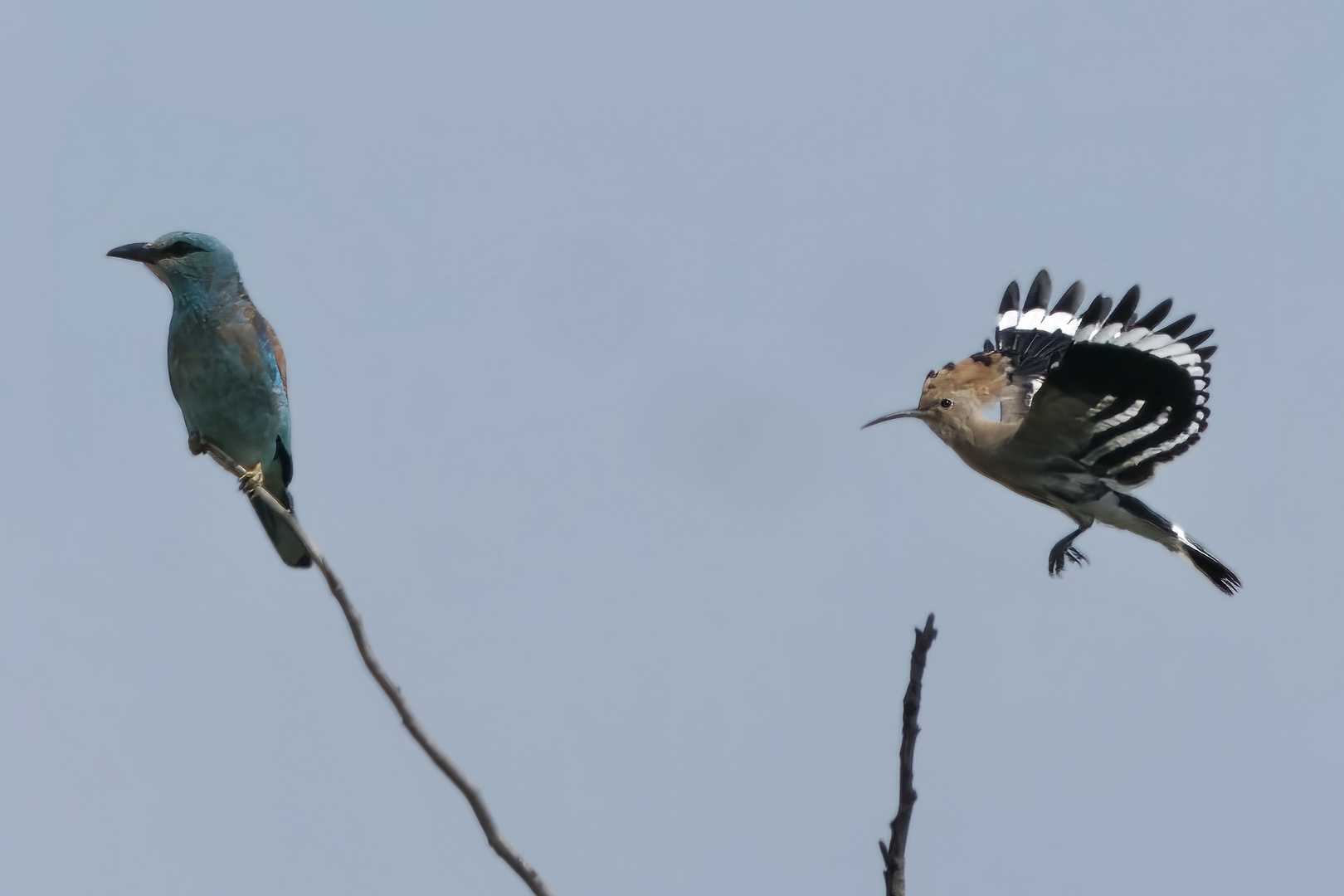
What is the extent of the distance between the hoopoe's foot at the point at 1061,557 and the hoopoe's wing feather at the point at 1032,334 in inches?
34.1

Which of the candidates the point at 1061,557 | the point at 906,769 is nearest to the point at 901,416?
the point at 1061,557

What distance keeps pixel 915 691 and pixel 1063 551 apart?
15.9 ft

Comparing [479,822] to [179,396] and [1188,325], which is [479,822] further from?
[1188,325]

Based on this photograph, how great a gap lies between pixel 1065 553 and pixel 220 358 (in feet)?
14.2

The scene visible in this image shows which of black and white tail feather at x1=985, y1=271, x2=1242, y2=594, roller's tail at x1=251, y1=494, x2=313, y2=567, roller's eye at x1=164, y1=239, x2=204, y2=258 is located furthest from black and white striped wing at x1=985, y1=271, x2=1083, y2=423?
roller's eye at x1=164, y1=239, x2=204, y2=258

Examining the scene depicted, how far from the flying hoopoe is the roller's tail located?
313 centimetres

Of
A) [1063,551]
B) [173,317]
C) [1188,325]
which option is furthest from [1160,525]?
[173,317]

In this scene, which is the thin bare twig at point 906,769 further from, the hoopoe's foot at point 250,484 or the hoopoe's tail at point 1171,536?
the hoopoe's tail at point 1171,536

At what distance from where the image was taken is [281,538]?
6.53 m

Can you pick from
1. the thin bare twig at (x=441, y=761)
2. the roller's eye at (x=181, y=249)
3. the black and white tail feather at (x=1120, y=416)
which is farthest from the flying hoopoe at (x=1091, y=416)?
the thin bare twig at (x=441, y=761)

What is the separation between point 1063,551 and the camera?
737cm

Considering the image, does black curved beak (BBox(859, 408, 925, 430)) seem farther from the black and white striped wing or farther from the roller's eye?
the roller's eye

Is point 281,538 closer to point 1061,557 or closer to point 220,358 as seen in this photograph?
point 220,358

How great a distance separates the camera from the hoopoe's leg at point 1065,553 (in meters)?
7.34
